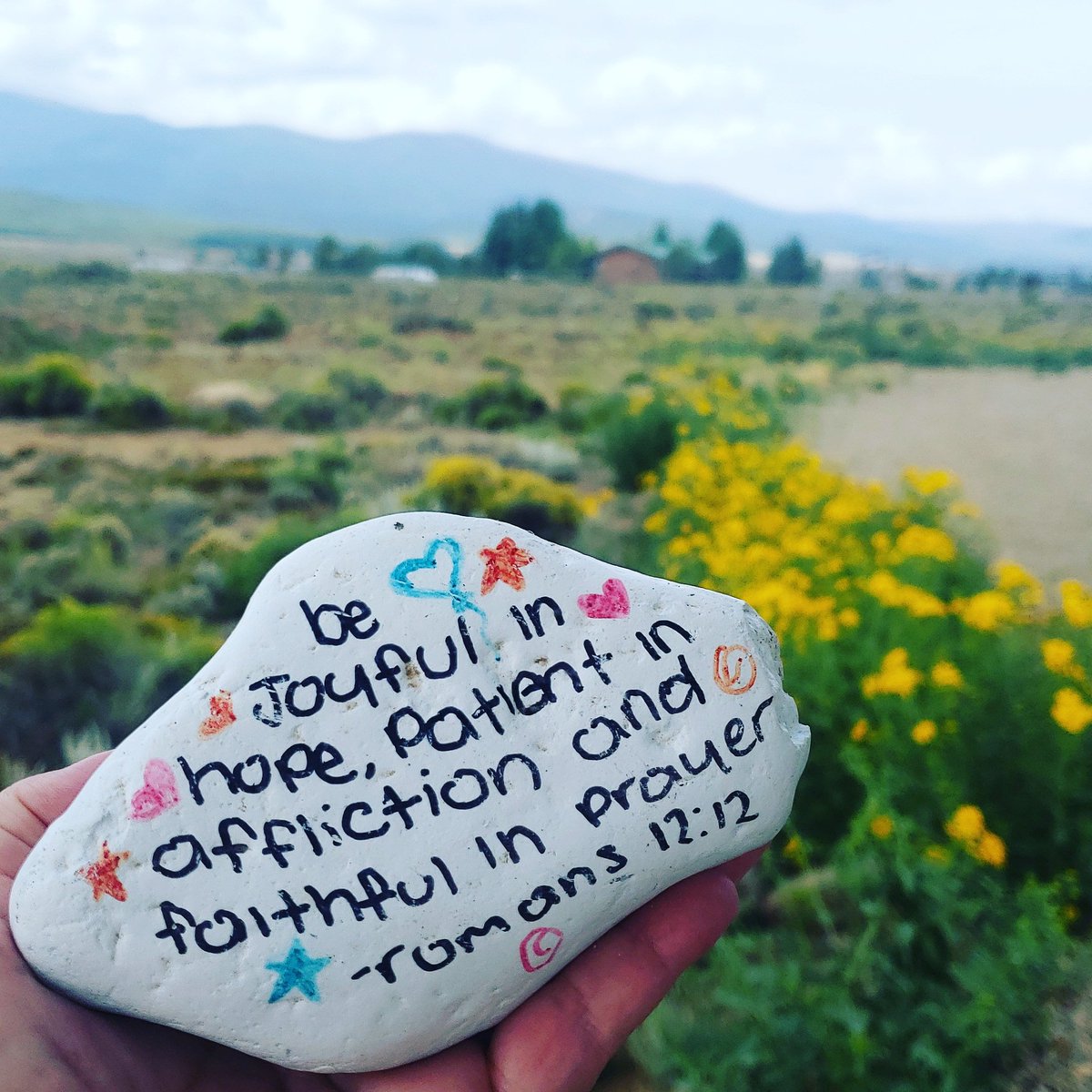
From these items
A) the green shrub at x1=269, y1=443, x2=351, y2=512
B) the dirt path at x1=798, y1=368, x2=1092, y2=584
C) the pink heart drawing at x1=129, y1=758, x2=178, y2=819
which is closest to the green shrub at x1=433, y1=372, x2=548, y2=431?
the green shrub at x1=269, y1=443, x2=351, y2=512

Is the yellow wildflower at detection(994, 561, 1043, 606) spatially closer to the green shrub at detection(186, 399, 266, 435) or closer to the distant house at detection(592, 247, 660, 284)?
the green shrub at detection(186, 399, 266, 435)

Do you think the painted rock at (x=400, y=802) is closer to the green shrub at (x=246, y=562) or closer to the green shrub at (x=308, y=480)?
the green shrub at (x=246, y=562)

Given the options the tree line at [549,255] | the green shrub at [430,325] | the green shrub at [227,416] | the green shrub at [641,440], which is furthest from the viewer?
the tree line at [549,255]

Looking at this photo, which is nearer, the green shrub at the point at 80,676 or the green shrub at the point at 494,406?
the green shrub at the point at 80,676

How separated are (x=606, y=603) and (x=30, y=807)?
0.87m

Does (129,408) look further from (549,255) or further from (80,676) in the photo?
(549,255)

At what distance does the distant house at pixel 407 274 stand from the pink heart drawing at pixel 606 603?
20671 mm

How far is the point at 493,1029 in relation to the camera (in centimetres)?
133

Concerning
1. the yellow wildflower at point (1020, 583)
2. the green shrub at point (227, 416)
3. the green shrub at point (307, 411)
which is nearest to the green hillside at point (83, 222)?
the green shrub at point (227, 416)

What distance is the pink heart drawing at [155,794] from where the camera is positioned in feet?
3.91

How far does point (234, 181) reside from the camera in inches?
1500

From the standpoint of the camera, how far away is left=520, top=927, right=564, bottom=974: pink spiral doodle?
4.06ft

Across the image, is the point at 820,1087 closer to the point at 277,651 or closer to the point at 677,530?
the point at 277,651

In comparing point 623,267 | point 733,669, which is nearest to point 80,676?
point 733,669
